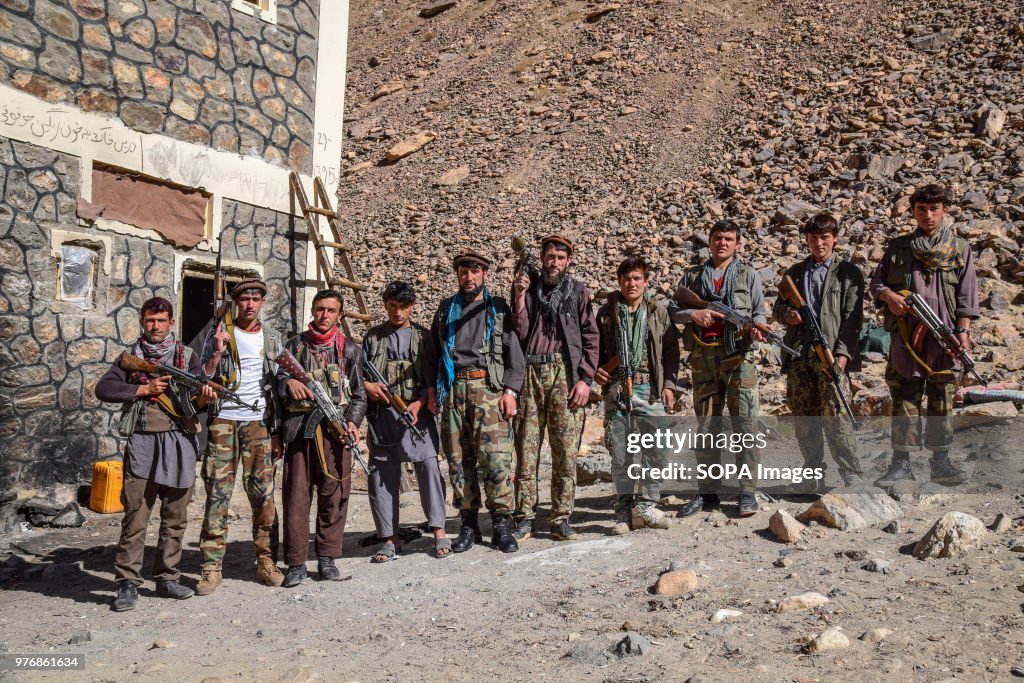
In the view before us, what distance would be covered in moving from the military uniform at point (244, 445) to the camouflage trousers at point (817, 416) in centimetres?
318

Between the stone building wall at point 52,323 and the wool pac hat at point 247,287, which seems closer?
the wool pac hat at point 247,287

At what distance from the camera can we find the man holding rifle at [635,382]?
5.08 meters

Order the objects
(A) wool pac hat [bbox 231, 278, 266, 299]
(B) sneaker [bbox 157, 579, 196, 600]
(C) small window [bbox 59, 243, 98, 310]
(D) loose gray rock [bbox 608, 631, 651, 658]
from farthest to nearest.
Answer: (C) small window [bbox 59, 243, 98, 310] → (A) wool pac hat [bbox 231, 278, 266, 299] → (B) sneaker [bbox 157, 579, 196, 600] → (D) loose gray rock [bbox 608, 631, 651, 658]

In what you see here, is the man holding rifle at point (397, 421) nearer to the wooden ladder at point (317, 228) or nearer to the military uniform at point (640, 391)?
the military uniform at point (640, 391)

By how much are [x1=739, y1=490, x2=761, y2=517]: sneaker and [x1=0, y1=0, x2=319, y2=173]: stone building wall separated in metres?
5.27

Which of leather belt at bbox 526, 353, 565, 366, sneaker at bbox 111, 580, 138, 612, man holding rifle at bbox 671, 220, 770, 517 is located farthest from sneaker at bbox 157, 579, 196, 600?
man holding rifle at bbox 671, 220, 770, 517

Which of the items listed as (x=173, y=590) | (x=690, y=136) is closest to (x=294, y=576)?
(x=173, y=590)

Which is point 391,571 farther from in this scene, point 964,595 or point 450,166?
point 450,166

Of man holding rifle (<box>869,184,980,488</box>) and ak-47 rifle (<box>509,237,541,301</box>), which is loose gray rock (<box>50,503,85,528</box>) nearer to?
ak-47 rifle (<box>509,237,541,301</box>)

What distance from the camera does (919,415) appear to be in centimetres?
515

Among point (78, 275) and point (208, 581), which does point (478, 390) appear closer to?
point (208, 581)

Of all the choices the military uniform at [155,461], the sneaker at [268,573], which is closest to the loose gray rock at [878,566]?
the sneaker at [268,573]

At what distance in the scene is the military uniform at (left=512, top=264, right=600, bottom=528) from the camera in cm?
504

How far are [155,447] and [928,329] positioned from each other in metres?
4.49
